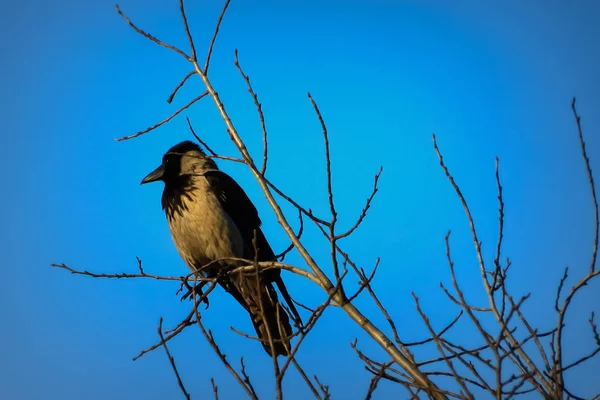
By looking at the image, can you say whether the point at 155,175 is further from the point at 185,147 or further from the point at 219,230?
the point at 219,230

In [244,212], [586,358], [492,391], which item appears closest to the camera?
[492,391]

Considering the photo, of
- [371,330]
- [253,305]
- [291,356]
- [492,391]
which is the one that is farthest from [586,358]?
[253,305]

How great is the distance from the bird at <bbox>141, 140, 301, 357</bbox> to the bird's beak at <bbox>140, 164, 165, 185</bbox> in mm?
183

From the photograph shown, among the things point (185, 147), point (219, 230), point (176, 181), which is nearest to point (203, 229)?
point (219, 230)

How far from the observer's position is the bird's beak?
21.6 ft

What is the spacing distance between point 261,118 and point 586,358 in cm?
199

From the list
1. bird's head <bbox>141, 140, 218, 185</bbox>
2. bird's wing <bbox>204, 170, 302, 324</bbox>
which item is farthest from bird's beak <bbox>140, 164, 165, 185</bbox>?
bird's wing <bbox>204, 170, 302, 324</bbox>

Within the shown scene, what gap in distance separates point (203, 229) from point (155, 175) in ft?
3.55

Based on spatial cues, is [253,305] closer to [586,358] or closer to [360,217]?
[360,217]

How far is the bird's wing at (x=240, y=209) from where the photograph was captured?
6.02 metres

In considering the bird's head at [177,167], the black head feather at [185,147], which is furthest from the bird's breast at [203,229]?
the black head feather at [185,147]

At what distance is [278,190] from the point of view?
3367mm

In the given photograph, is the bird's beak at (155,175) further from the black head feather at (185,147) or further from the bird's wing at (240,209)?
the bird's wing at (240,209)

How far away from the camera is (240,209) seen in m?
6.10
